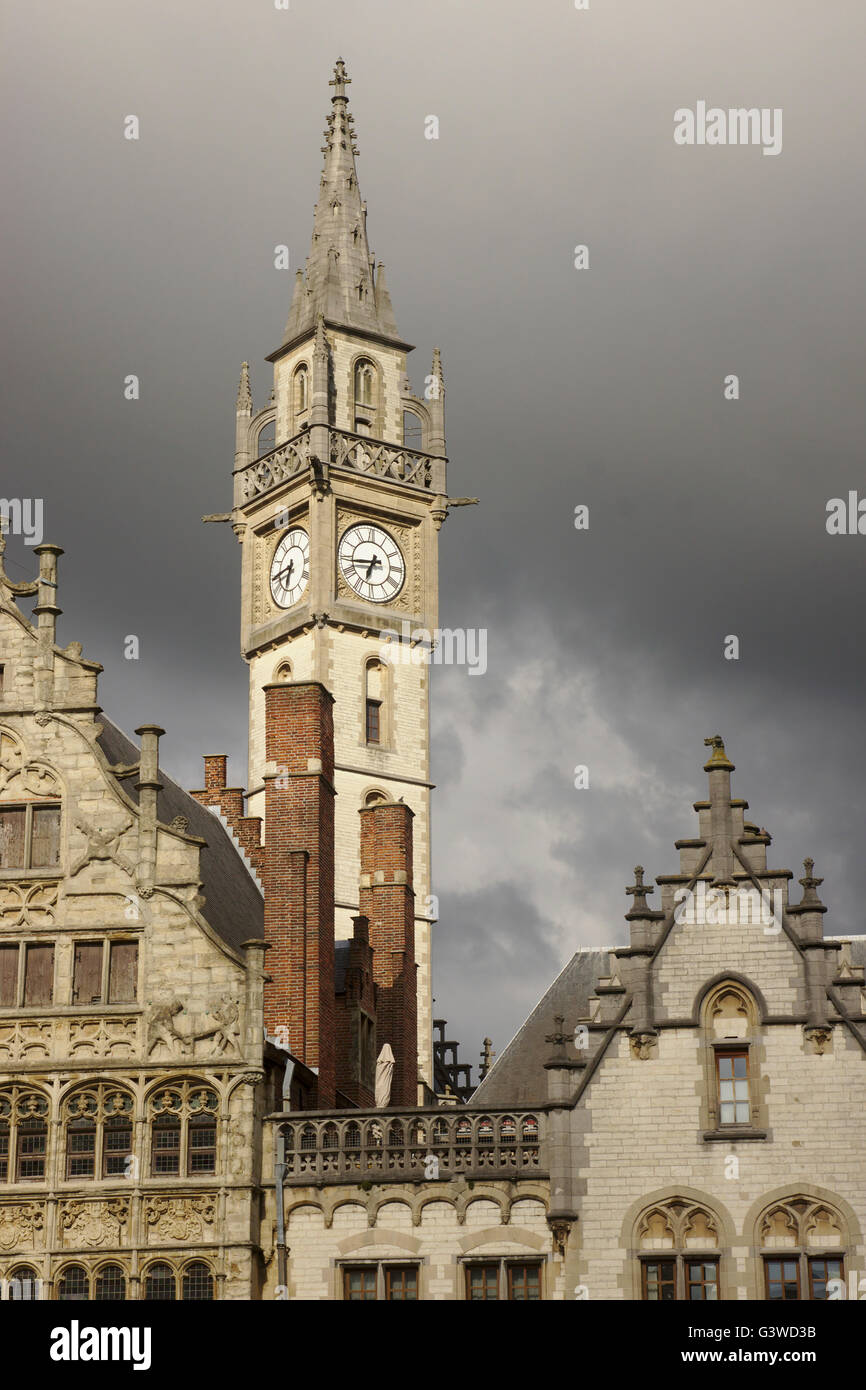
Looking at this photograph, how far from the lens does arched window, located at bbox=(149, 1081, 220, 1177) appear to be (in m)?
40.7

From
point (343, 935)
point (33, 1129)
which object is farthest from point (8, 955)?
point (343, 935)

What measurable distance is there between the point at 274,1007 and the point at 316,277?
→ 5928 centimetres

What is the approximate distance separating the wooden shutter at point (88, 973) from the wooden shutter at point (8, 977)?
1.00 m

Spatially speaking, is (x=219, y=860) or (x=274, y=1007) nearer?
(x=274, y=1007)

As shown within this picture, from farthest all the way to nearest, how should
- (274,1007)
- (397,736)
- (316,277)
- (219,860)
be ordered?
1. (316,277)
2. (397,736)
3. (219,860)
4. (274,1007)

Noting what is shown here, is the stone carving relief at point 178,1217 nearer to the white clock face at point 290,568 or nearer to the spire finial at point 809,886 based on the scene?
the spire finial at point 809,886

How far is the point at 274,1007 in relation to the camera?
1758 inches

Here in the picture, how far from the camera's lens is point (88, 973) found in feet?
138

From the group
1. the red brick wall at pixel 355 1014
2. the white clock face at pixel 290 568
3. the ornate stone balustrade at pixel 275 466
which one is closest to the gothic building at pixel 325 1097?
the red brick wall at pixel 355 1014

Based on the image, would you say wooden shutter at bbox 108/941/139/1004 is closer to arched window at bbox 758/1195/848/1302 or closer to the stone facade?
the stone facade

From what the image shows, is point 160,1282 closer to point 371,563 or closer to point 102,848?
point 102,848

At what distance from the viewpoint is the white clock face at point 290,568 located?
93375mm

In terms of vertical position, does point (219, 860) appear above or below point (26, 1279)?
above
